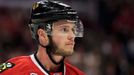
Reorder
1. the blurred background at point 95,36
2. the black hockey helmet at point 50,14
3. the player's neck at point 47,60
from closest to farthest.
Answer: the black hockey helmet at point 50,14, the player's neck at point 47,60, the blurred background at point 95,36

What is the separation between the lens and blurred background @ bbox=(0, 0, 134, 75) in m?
8.44

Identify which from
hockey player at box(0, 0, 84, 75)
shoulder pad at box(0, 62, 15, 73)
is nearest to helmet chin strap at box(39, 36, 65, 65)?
hockey player at box(0, 0, 84, 75)

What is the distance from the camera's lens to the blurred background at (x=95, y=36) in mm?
8438

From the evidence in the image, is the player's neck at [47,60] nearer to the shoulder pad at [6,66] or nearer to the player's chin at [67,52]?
the player's chin at [67,52]

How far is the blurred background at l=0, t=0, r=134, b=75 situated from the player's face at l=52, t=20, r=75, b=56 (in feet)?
11.9

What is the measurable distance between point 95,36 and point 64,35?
5.19m

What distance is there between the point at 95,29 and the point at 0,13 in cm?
181

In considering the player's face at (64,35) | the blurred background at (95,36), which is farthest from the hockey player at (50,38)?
the blurred background at (95,36)

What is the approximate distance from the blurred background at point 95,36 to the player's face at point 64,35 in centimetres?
361

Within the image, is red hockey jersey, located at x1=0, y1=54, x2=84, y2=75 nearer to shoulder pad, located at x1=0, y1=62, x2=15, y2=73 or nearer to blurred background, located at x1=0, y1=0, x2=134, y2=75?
shoulder pad, located at x1=0, y1=62, x2=15, y2=73

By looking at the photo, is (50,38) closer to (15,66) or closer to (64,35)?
(64,35)

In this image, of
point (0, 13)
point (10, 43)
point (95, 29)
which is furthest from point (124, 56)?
point (0, 13)

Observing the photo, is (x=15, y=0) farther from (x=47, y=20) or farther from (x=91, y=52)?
(x=47, y=20)

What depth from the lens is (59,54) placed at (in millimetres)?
4387
